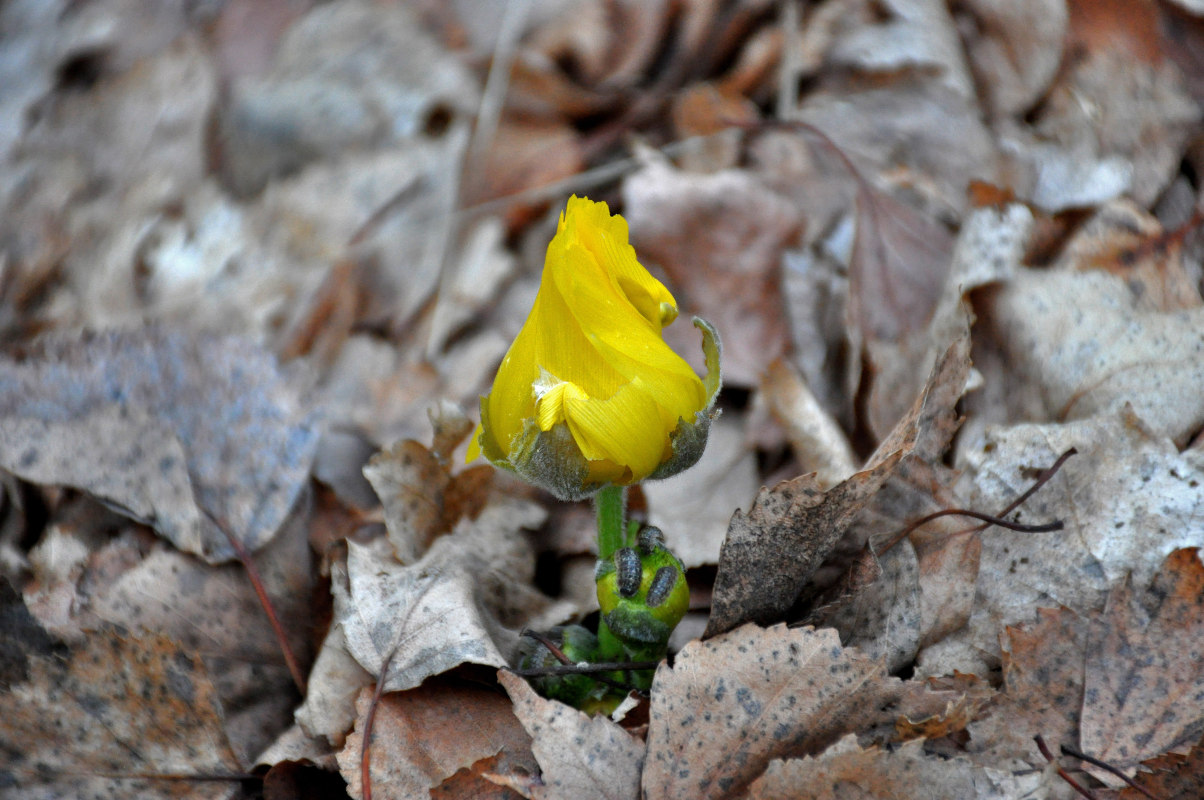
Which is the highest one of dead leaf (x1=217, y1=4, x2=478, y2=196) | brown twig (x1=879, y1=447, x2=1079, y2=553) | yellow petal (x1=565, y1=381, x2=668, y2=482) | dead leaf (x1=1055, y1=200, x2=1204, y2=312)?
yellow petal (x1=565, y1=381, x2=668, y2=482)

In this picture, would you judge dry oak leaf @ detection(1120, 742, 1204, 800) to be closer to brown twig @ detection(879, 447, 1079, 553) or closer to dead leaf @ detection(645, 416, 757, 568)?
brown twig @ detection(879, 447, 1079, 553)

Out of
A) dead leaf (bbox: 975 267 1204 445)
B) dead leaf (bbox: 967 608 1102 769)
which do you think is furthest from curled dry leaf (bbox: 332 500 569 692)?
dead leaf (bbox: 975 267 1204 445)

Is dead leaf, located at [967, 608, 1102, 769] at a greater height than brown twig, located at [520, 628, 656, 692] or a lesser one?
greater

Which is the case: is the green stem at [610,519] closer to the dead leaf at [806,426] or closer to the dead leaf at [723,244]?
the dead leaf at [806,426]

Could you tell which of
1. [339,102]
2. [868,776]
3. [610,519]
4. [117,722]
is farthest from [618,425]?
[339,102]

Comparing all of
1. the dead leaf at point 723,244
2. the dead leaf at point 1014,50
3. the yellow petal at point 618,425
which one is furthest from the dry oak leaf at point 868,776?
the dead leaf at point 1014,50

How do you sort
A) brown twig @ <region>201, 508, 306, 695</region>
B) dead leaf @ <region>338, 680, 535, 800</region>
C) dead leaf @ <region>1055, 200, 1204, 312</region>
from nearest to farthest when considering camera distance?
dead leaf @ <region>338, 680, 535, 800</region>
brown twig @ <region>201, 508, 306, 695</region>
dead leaf @ <region>1055, 200, 1204, 312</region>

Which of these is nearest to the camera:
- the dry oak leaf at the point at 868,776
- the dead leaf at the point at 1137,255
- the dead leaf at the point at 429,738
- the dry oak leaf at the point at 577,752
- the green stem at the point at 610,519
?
the dry oak leaf at the point at 868,776
